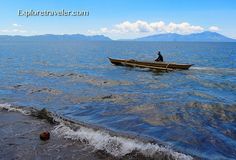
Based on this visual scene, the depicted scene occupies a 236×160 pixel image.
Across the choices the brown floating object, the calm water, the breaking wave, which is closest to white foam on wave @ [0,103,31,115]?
the breaking wave

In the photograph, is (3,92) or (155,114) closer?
(155,114)

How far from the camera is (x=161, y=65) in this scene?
37.5 m

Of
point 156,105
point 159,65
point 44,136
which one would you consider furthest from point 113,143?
point 159,65

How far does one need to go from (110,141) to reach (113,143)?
0.77ft

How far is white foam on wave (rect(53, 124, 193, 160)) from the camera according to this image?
1121 centimetres

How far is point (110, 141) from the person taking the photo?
12.3 metres

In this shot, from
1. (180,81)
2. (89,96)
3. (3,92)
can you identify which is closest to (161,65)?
(180,81)

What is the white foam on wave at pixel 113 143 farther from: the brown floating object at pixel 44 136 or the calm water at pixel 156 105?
the calm water at pixel 156 105

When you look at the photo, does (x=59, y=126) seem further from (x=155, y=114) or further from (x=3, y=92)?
(x=3, y=92)

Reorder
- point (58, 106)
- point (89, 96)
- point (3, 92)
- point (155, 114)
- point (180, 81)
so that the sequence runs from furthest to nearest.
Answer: point (180, 81)
point (3, 92)
point (89, 96)
point (58, 106)
point (155, 114)

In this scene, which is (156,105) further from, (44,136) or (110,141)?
(44,136)

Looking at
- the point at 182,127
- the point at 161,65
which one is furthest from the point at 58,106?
the point at 161,65

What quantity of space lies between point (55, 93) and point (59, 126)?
9.95m

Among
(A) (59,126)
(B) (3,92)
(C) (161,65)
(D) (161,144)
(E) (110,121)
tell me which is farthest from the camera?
(C) (161,65)
